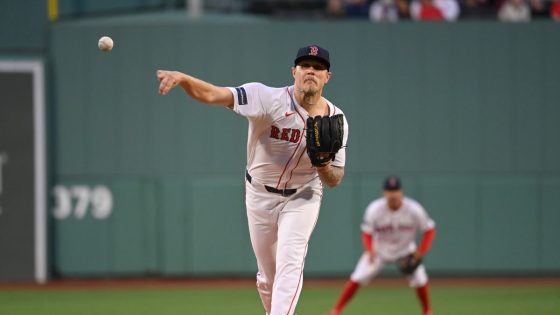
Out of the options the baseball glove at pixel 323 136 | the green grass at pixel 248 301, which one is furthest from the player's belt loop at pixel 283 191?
the green grass at pixel 248 301

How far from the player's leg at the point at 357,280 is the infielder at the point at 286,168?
3061mm

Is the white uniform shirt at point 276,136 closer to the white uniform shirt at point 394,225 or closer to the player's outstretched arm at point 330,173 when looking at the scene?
the player's outstretched arm at point 330,173

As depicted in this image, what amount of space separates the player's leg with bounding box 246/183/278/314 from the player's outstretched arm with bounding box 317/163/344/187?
1.64 ft

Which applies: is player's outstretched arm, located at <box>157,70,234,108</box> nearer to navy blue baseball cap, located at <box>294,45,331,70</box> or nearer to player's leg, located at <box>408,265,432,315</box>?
navy blue baseball cap, located at <box>294,45,331,70</box>

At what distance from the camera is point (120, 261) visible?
42.1ft

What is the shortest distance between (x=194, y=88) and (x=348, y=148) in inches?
297

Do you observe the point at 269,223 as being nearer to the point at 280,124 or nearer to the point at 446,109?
the point at 280,124

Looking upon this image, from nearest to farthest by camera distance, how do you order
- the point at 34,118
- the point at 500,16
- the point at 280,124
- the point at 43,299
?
the point at 280,124 → the point at 43,299 → the point at 34,118 → the point at 500,16

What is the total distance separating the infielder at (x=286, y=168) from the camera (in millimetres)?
6125

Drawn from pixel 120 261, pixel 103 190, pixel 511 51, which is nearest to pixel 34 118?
pixel 103 190

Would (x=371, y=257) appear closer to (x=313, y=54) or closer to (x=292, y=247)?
(x=292, y=247)

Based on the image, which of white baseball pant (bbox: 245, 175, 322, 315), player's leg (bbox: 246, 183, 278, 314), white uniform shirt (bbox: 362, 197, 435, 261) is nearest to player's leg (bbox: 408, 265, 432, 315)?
white uniform shirt (bbox: 362, 197, 435, 261)

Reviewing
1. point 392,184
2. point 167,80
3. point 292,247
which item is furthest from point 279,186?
point 392,184

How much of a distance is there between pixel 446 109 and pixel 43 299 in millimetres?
5826
